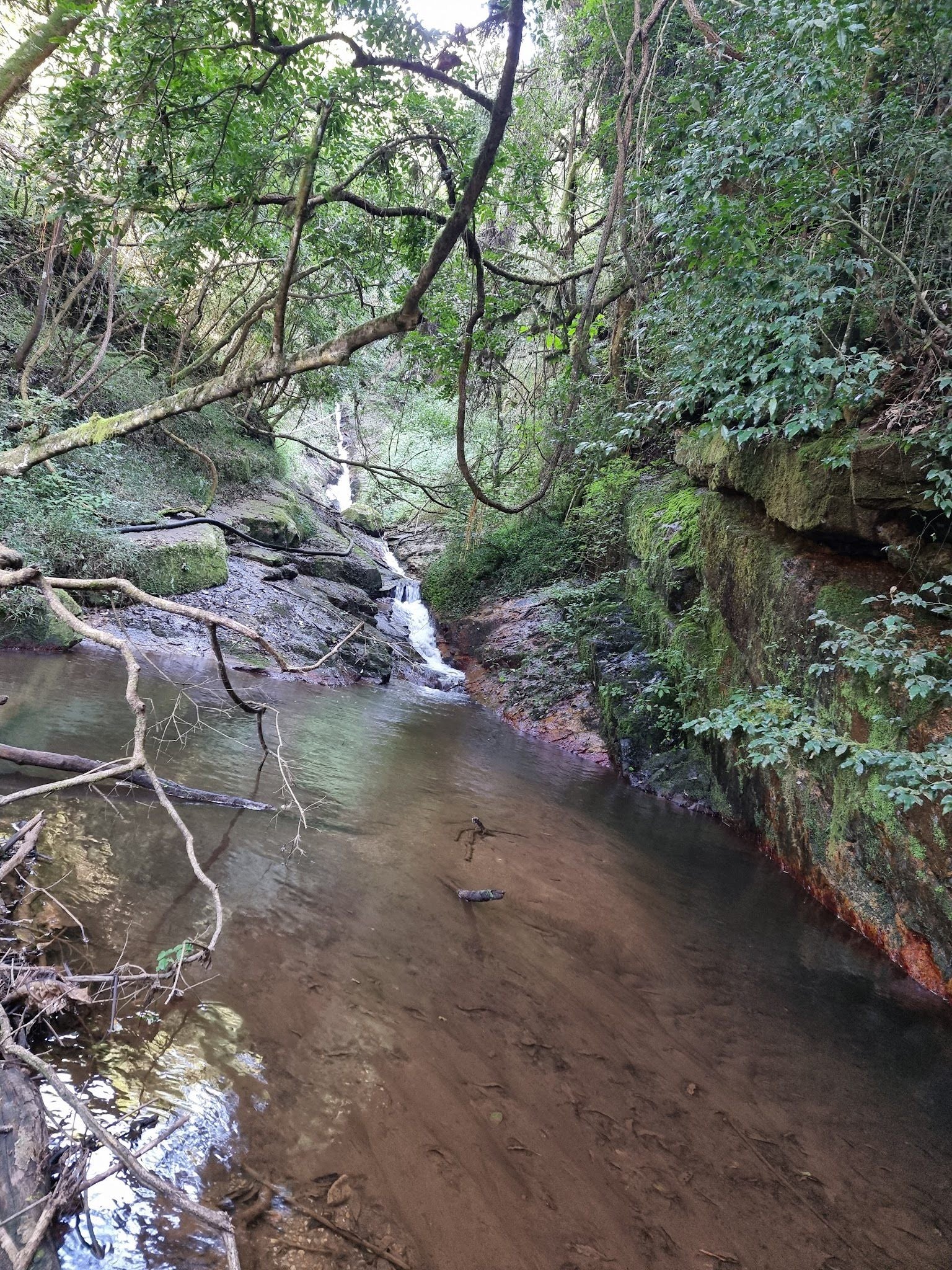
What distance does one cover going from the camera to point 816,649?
246 inches

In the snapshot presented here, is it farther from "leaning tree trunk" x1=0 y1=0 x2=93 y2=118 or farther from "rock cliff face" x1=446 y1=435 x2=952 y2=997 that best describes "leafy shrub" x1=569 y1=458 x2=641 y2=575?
"leaning tree trunk" x1=0 y1=0 x2=93 y2=118

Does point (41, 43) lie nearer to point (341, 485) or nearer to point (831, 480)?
point (831, 480)

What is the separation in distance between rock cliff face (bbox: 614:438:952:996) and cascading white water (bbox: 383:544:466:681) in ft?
17.9

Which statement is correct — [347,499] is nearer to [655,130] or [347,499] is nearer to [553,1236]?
[655,130]

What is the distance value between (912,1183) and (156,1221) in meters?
3.18

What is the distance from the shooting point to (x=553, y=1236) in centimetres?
243

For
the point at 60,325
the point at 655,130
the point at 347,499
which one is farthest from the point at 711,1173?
the point at 347,499

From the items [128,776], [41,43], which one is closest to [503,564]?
[128,776]

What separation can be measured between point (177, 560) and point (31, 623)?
283 cm

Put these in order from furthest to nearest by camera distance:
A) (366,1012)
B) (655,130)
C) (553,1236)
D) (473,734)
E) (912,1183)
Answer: (473,734) → (655,130) → (366,1012) → (912,1183) → (553,1236)

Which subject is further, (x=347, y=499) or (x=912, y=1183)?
(x=347, y=499)

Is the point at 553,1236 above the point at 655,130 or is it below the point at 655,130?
below

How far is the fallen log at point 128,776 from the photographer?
15.0ft

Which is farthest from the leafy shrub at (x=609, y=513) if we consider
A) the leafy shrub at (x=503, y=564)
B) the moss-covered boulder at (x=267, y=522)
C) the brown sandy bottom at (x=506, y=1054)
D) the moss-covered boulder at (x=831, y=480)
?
the brown sandy bottom at (x=506, y=1054)
